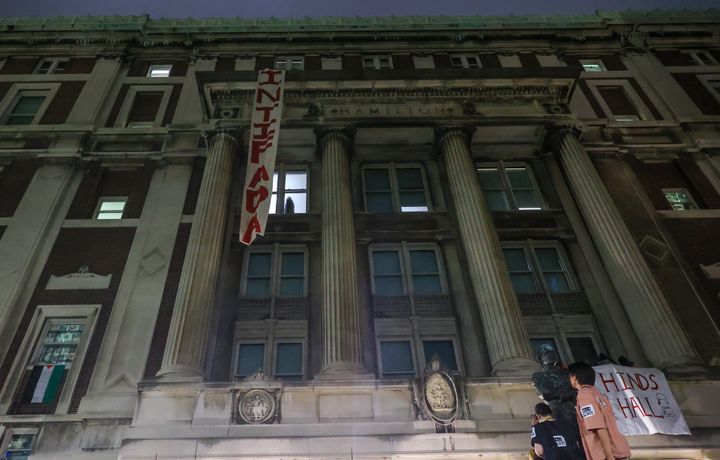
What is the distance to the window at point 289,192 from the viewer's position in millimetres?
20781

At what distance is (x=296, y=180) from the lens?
22.2 metres

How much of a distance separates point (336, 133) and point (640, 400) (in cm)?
1429

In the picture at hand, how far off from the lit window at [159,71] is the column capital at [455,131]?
1546 centimetres

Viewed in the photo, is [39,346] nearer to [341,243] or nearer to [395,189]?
[341,243]

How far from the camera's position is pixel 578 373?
726 centimetres

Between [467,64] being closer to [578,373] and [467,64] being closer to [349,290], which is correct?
[349,290]

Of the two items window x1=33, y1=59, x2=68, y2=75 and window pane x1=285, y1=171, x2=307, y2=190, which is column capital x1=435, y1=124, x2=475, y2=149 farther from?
window x1=33, y1=59, x2=68, y2=75

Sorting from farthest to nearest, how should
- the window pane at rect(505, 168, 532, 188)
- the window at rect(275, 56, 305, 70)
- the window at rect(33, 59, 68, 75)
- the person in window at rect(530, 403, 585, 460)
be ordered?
1. the window at rect(275, 56, 305, 70)
2. the window at rect(33, 59, 68, 75)
3. the window pane at rect(505, 168, 532, 188)
4. the person in window at rect(530, 403, 585, 460)

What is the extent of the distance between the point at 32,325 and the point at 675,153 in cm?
2671

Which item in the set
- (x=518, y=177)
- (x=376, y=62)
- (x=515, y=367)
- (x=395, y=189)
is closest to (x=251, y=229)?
Answer: (x=395, y=189)

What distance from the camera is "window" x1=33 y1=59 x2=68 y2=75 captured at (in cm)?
2753

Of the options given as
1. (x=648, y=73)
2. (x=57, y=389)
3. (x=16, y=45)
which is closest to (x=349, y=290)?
(x=57, y=389)

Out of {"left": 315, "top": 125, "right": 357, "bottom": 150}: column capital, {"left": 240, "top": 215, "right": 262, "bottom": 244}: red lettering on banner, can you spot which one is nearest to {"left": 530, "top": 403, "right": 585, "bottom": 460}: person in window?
{"left": 240, "top": 215, "right": 262, "bottom": 244}: red lettering on banner

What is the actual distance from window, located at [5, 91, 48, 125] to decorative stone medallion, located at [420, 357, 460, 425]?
72.7ft
